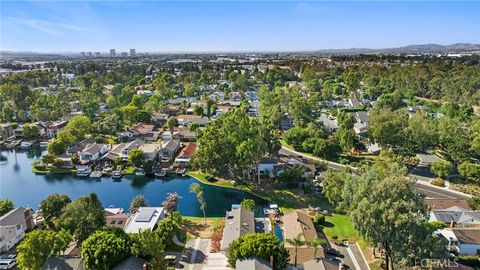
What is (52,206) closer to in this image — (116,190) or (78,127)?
(116,190)

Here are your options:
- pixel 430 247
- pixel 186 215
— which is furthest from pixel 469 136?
pixel 186 215

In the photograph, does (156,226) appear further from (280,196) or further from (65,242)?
(280,196)

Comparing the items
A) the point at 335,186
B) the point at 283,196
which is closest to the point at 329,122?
the point at 283,196

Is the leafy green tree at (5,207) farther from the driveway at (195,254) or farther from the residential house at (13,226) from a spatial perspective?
the driveway at (195,254)

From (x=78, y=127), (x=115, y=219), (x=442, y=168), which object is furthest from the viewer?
(x=78, y=127)

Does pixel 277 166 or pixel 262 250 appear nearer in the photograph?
pixel 262 250
